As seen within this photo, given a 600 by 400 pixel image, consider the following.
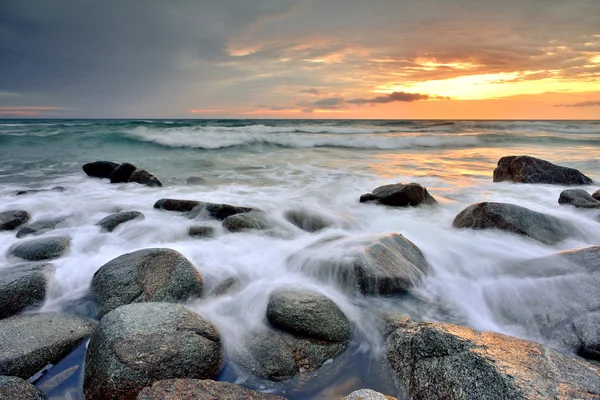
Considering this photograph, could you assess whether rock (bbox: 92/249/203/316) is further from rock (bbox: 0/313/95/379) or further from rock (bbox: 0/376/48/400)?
rock (bbox: 0/376/48/400)

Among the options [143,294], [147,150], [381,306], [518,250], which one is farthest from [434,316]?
[147,150]

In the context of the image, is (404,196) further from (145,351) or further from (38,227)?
(38,227)

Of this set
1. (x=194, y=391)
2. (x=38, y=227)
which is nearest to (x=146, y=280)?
(x=194, y=391)

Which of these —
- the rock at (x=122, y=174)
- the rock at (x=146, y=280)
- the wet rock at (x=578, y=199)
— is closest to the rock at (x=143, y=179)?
the rock at (x=122, y=174)

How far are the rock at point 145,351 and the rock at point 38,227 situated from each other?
11.2 ft

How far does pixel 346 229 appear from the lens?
531 cm

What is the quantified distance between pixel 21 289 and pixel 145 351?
1699mm

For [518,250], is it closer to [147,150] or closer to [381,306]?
[381,306]

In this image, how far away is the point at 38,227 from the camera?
5.16m

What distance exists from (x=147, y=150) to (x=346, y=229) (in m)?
15.3

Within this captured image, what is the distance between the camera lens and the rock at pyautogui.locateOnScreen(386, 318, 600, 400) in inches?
72.2

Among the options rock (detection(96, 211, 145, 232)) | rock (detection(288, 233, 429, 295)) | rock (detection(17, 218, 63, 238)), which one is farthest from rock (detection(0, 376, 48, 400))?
rock (detection(17, 218, 63, 238))

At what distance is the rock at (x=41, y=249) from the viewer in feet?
13.5

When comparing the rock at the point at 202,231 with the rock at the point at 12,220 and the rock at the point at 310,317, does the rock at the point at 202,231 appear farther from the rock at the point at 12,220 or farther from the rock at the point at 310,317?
the rock at the point at 12,220
